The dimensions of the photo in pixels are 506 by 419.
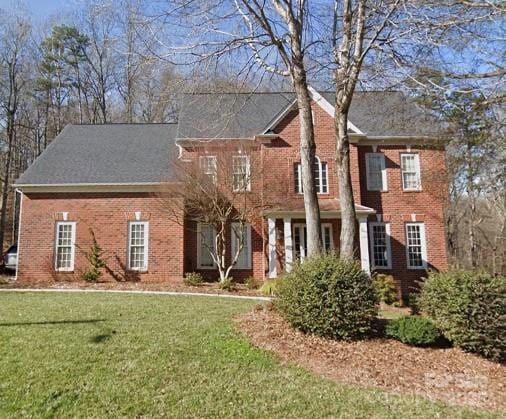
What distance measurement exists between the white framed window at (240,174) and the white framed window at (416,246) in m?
6.91

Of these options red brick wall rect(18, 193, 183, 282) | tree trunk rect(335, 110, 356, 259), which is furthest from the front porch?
tree trunk rect(335, 110, 356, 259)

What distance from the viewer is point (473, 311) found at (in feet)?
21.0

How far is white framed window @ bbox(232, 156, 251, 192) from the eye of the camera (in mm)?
14664

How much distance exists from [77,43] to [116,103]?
15.9ft

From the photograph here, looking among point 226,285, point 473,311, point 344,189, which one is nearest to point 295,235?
point 226,285

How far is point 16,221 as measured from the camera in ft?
94.3

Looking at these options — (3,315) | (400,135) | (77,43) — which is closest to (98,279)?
(3,315)

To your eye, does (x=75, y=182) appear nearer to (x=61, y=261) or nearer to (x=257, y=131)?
(x=61, y=261)

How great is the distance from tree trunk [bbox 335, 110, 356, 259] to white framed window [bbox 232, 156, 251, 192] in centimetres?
597

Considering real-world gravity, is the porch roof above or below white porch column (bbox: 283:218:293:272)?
above

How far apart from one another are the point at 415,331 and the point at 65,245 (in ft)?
44.4

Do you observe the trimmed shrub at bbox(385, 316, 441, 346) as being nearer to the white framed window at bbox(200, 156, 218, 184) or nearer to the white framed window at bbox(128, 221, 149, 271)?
the white framed window at bbox(200, 156, 218, 184)

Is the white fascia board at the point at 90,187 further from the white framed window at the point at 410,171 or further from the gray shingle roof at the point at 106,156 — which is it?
the white framed window at the point at 410,171

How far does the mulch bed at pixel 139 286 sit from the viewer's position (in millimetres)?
13438
